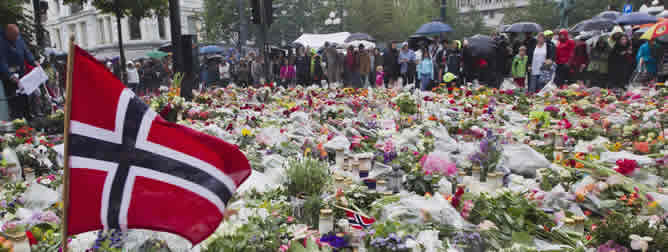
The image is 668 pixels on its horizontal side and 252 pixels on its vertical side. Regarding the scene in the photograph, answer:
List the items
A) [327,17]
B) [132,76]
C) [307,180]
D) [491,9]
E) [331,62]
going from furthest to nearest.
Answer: [491,9], [327,17], [132,76], [331,62], [307,180]

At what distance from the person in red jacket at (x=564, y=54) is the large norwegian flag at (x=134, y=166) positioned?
32.0 feet

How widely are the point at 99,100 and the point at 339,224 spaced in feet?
5.27

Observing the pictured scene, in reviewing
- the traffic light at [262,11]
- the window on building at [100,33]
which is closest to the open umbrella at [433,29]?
the traffic light at [262,11]

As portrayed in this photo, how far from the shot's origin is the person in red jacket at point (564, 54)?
33.4ft

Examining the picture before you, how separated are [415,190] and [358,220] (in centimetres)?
78

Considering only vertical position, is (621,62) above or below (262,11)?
below

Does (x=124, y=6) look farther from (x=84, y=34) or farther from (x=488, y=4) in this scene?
(x=488, y=4)

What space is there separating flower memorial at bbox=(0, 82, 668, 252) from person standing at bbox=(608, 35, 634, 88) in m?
3.62

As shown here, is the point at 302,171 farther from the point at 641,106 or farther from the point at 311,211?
the point at 641,106

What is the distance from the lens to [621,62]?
32.7 ft

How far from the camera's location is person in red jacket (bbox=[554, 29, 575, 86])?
33.4ft

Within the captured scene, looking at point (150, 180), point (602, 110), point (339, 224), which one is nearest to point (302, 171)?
point (339, 224)

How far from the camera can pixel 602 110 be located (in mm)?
7156

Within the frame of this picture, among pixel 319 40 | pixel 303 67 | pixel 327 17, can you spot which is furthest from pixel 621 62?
pixel 327 17
